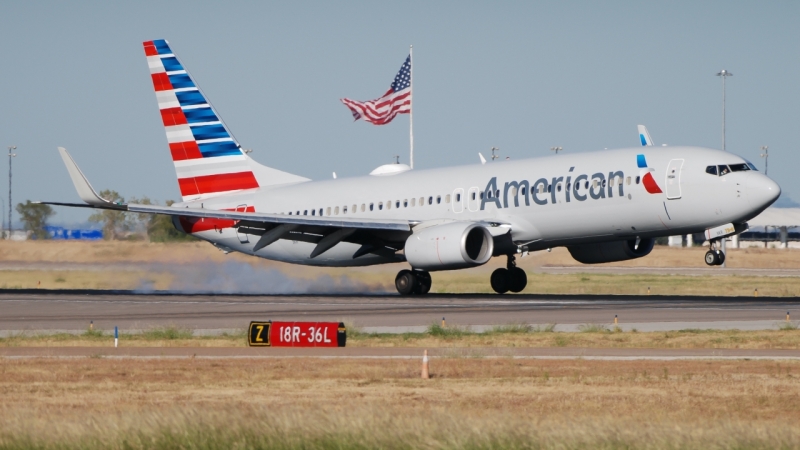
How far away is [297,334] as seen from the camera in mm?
24594

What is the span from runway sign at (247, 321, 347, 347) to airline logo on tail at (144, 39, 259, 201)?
24530 millimetres

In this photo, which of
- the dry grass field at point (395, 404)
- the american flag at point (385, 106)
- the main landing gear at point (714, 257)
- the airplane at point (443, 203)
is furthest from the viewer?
the american flag at point (385, 106)

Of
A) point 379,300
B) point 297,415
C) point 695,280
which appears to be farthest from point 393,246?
point 297,415

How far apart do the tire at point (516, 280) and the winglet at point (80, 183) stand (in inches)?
571

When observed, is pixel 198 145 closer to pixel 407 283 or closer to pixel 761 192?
pixel 407 283

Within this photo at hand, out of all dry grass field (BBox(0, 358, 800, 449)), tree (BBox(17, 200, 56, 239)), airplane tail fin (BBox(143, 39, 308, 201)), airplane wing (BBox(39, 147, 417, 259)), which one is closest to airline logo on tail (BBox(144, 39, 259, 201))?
airplane tail fin (BBox(143, 39, 308, 201))

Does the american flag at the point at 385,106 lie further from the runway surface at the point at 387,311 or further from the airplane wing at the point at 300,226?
the runway surface at the point at 387,311

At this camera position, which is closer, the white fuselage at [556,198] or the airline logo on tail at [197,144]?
the white fuselage at [556,198]

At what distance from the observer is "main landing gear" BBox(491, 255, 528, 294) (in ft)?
145

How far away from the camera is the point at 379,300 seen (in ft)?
133

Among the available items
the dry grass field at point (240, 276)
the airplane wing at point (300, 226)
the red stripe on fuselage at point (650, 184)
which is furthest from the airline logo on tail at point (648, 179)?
the dry grass field at point (240, 276)

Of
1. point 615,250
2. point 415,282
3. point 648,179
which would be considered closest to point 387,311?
point 415,282

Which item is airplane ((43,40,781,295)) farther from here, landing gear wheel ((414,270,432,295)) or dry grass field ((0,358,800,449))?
dry grass field ((0,358,800,449))

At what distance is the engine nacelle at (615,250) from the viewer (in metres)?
42.5
